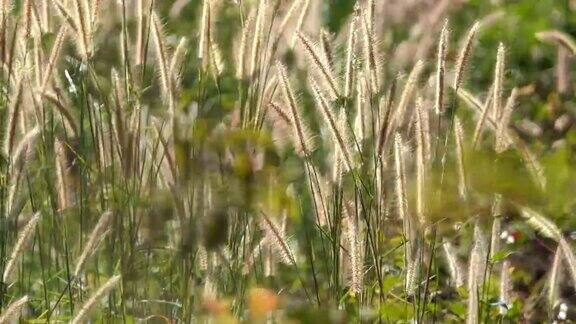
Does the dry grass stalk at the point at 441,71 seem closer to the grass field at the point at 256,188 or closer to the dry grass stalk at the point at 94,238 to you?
the grass field at the point at 256,188

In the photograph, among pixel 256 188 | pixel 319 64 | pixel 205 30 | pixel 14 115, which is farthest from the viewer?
pixel 205 30

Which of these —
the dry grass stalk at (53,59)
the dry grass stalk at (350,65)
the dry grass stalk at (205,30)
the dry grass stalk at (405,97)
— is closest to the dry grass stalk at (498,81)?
the dry grass stalk at (405,97)

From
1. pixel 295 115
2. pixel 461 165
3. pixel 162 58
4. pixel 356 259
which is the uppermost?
pixel 162 58

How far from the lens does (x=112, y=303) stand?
270cm

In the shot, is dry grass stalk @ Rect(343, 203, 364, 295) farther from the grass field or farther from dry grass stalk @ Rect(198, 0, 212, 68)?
dry grass stalk @ Rect(198, 0, 212, 68)

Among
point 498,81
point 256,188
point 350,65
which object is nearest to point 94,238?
point 256,188

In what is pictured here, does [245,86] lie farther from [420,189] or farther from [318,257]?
[318,257]

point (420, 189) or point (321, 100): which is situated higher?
point (321, 100)

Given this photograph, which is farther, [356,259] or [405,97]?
[405,97]

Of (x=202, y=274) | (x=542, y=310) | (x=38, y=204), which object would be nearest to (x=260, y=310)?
(x=202, y=274)

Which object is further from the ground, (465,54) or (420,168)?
(465,54)

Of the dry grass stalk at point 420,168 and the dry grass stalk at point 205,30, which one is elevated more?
the dry grass stalk at point 205,30

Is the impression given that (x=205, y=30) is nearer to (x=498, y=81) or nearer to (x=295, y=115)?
(x=295, y=115)

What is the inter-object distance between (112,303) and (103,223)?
0.42 m
